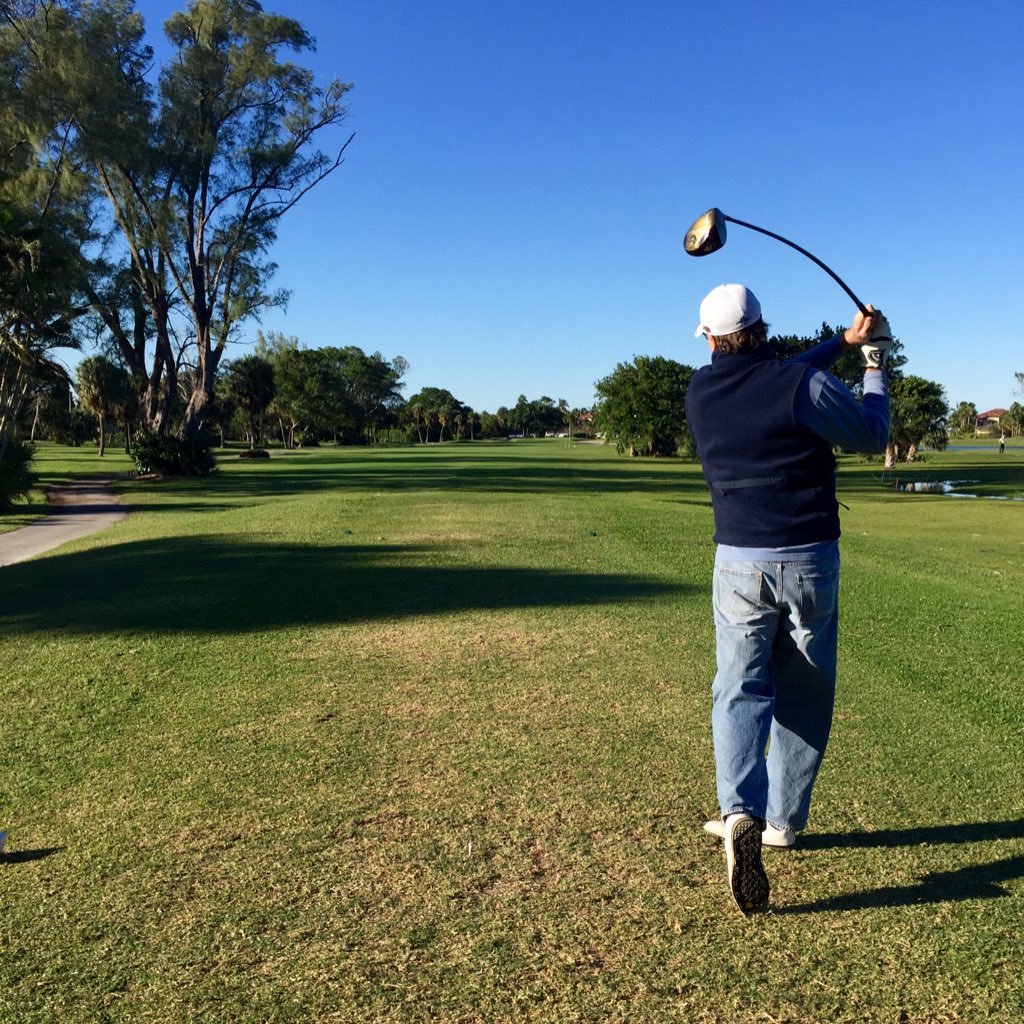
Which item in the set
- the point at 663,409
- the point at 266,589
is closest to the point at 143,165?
the point at 266,589

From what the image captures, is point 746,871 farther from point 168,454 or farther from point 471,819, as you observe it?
point 168,454

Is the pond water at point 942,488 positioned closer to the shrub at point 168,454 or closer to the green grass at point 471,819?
the shrub at point 168,454

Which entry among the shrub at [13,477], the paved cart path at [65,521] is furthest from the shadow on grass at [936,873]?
the shrub at [13,477]

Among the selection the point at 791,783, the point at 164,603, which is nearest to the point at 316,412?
the point at 164,603

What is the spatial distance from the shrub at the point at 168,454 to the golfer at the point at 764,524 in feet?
120

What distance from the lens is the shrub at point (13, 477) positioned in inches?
957

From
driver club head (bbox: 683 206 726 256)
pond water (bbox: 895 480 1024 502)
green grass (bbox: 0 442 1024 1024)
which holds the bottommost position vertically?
green grass (bbox: 0 442 1024 1024)

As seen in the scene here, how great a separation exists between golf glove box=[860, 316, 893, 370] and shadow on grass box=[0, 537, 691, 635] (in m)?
6.16

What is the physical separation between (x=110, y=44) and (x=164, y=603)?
29.3m

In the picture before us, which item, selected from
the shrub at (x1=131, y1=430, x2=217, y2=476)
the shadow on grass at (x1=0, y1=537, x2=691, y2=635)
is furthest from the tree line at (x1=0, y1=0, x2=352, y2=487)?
the shadow on grass at (x1=0, y1=537, x2=691, y2=635)

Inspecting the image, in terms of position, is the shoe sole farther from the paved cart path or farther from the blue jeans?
the paved cart path

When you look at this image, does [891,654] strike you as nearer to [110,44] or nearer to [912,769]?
[912,769]

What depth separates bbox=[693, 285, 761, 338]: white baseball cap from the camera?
355 cm

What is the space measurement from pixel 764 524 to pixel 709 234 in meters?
1.29
